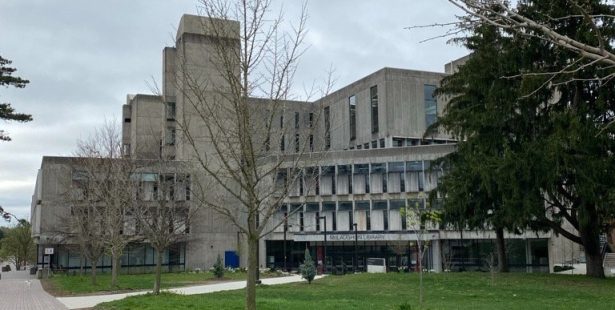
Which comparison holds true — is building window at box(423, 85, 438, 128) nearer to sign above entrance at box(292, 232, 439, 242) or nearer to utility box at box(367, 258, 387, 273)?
sign above entrance at box(292, 232, 439, 242)

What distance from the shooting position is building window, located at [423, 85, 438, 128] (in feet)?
199

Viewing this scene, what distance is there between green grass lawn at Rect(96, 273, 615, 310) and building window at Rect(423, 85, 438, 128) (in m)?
34.1

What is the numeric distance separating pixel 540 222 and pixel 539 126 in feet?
15.5

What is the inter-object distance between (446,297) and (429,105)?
43.5 meters

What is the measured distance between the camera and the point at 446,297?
63.4ft

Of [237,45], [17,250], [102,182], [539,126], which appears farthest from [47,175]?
[237,45]

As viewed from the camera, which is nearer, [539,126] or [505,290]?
[505,290]

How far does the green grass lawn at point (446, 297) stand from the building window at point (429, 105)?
112 ft

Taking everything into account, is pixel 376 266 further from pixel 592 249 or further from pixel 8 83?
pixel 8 83

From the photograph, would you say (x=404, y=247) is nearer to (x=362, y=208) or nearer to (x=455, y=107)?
(x=362, y=208)

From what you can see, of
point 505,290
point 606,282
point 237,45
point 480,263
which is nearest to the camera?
point 237,45

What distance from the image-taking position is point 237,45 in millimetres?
11398

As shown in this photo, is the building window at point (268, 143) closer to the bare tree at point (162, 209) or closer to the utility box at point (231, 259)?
the bare tree at point (162, 209)

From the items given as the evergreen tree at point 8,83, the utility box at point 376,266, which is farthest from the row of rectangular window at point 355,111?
the evergreen tree at point 8,83
